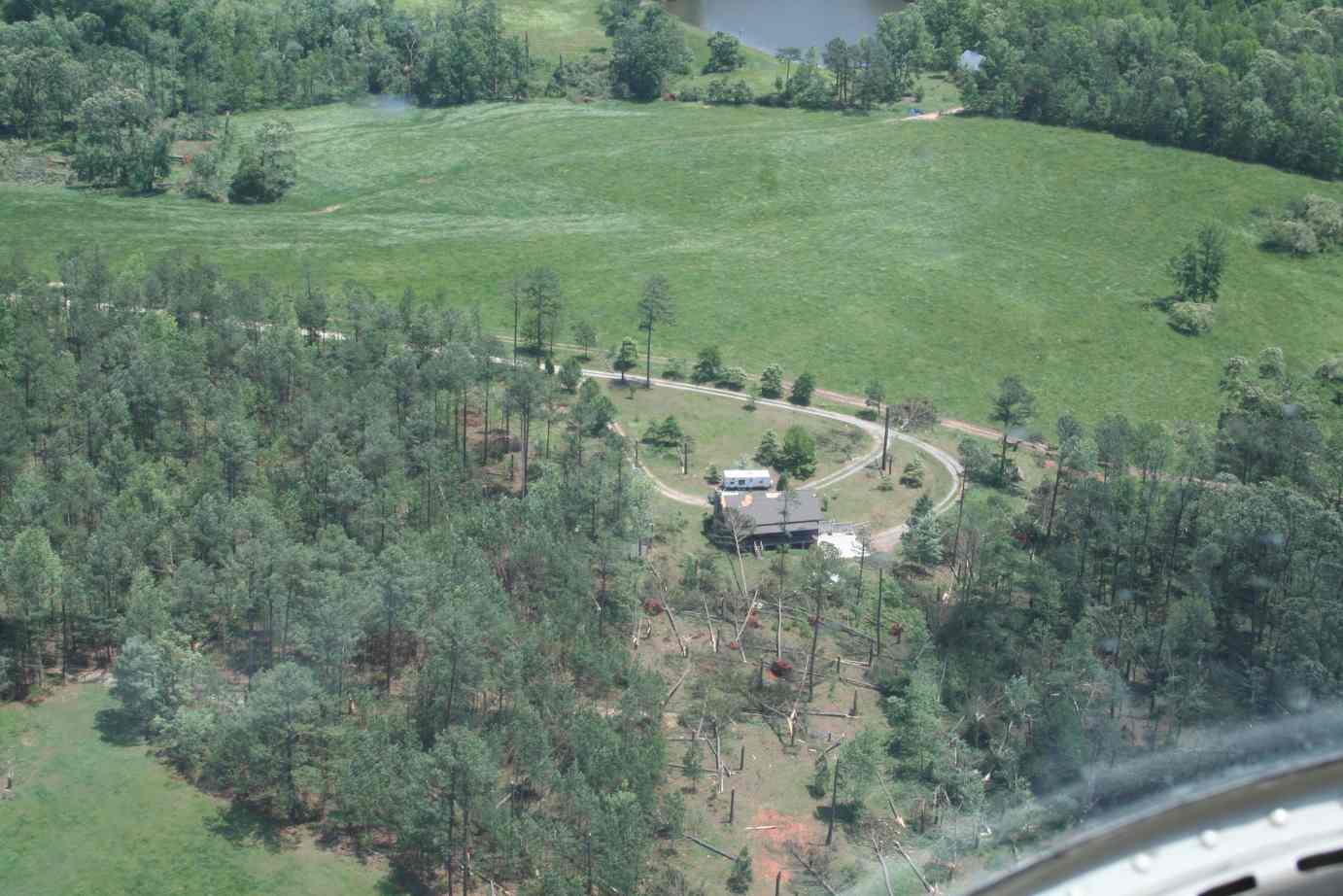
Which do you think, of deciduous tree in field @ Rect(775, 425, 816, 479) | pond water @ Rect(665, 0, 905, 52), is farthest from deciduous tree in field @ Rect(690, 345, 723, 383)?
pond water @ Rect(665, 0, 905, 52)

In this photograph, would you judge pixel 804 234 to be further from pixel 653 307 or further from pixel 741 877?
pixel 741 877

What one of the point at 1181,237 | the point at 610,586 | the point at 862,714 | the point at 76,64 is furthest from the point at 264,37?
the point at 862,714

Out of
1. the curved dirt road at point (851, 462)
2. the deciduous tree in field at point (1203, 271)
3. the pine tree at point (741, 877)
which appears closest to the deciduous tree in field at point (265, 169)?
the curved dirt road at point (851, 462)

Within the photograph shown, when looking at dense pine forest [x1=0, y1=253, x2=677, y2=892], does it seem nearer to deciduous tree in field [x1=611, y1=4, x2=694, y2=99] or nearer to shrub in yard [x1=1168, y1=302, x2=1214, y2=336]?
shrub in yard [x1=1168, y1=302, x2=1214, y2=336]

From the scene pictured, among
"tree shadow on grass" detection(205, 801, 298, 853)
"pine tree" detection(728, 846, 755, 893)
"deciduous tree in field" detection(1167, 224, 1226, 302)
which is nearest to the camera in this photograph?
"pine tree" detection(728, 846, 755, 893)

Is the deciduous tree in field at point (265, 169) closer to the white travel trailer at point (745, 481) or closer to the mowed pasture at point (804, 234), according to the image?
the mowed pasture at point (804, 234)

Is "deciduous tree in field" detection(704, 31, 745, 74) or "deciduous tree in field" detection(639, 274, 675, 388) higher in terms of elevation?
"deciduous tree in field" detection(704, 31, 745, 74)

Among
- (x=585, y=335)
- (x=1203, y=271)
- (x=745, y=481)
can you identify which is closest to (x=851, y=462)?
(x=745, y=481)
